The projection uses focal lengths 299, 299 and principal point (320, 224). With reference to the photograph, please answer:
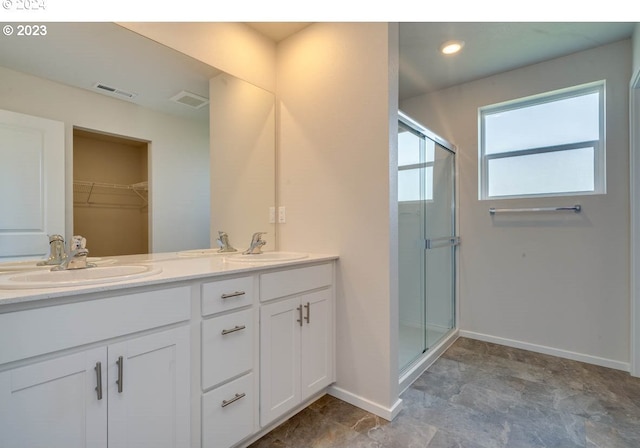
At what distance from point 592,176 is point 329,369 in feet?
8.12

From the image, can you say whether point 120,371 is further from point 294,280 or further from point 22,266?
point 294,280

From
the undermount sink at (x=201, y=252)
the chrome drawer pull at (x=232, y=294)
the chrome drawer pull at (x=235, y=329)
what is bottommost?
the chrome drawer pull at (x=235, y=329)

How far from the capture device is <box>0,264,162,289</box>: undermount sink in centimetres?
90

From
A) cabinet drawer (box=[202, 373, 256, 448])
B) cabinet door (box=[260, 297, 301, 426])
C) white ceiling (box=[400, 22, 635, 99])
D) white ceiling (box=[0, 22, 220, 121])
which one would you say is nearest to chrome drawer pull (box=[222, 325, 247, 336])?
cabinet door (box=[260, 297, 301, 426])

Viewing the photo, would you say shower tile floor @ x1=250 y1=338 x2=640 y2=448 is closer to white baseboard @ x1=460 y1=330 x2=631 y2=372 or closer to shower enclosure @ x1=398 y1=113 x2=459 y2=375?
white baseboard @ x1=460 y1=330 x2=631 y2=372

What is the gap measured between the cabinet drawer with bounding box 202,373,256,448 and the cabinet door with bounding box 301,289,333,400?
0.35m

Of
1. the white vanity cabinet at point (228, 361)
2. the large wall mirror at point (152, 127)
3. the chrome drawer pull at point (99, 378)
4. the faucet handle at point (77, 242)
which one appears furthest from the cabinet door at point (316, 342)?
the faucet handle at point (77, 242)

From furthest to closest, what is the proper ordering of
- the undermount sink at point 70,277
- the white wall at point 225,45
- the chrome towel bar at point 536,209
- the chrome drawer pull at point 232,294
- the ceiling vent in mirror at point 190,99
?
the chrome towel bar at point 536,209 < the ceiling vent in mirror at point 190,99 < the white wall at point 225,45 < the chrome drawer pull at point 232,294 < the undermount sink at point 70,277

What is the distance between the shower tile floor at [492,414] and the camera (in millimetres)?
1448

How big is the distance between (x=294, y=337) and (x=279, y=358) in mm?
129

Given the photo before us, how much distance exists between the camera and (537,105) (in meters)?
2.58

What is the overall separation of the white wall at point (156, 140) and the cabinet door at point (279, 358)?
0.68 metres

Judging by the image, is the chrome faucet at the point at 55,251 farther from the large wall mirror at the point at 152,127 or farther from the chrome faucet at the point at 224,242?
the chrome faucet at the point at 224,242

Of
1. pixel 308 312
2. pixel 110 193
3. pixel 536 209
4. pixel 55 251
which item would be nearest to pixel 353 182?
pixel 308 312
